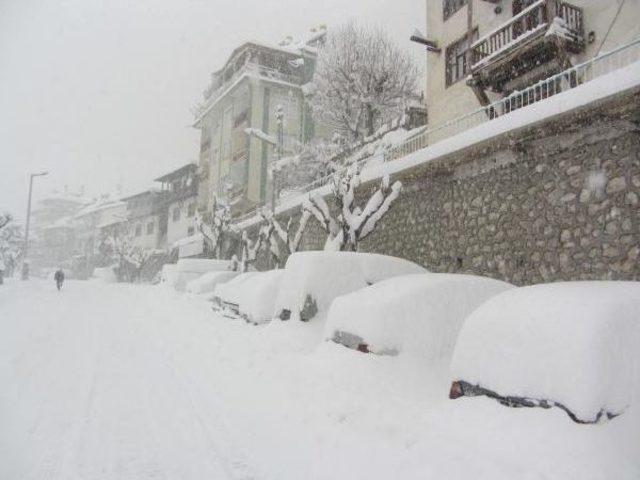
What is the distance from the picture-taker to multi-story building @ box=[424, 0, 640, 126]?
39.0 ft

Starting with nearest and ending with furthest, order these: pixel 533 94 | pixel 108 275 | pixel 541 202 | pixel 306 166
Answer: pixel 541 202
pixel 533 94
pixel 306 166
pixel 108 275

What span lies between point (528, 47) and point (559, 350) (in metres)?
12.1

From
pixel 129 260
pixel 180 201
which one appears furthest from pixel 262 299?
pixel 180 201

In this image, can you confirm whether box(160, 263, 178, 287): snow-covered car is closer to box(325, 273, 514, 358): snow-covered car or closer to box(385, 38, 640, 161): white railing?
box(385, 38, 640, 161): white railing

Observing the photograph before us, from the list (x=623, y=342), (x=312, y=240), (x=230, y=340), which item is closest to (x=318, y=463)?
(x=623, y=342)

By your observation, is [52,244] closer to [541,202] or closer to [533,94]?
[533,94]

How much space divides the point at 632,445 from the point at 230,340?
6.71 metres

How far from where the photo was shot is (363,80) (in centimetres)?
2508

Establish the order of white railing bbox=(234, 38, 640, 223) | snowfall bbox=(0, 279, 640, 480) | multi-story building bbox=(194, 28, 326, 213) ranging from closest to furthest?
snowfall bbox=(0, 279, 640, 480)
white railing bbox=(234, 38, 640, 223)
multi-story building bbox=(194, 28, 326, 213)

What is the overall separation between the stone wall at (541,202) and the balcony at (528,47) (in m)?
4.67

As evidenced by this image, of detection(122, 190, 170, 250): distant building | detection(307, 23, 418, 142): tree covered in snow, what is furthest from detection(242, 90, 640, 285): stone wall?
detection(122, 190, 170, 250): distant building

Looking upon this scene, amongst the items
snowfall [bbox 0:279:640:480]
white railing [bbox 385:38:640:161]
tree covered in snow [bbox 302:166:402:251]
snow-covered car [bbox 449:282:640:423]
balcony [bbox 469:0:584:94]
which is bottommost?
snowfall [bbox 0:279:640:480]

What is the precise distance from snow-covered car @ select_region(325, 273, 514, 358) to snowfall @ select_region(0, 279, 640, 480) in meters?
0.16

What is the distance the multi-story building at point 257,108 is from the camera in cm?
3353
